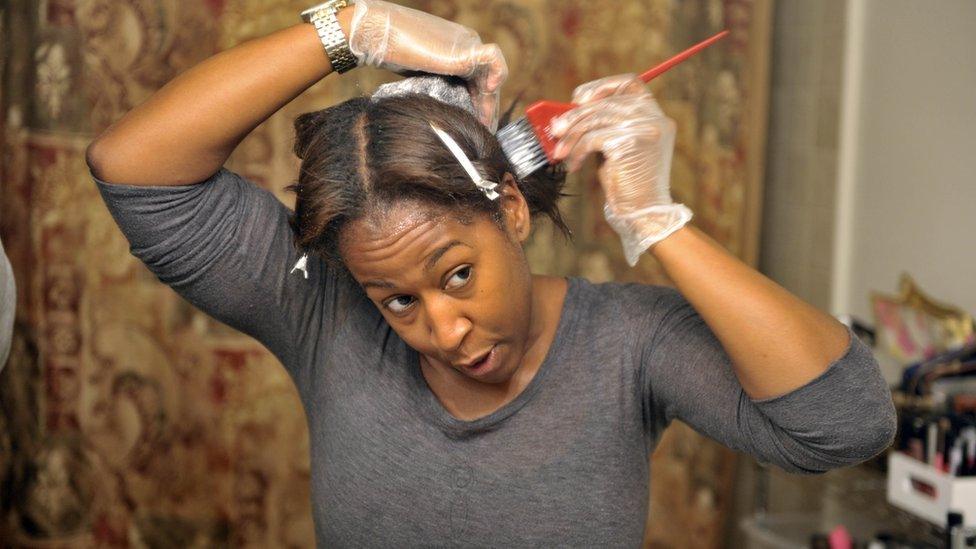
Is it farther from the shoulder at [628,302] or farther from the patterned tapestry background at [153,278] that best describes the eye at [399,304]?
the patterned tapestry background at [153,278]

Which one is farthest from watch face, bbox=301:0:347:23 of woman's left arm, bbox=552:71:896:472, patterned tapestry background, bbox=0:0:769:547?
patterned tapestry background, bbox=0:0:769:547

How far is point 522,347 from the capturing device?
3.46ft

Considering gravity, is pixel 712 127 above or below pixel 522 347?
below

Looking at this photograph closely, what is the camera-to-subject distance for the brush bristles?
102 cm

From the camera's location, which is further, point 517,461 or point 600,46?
point 600,46

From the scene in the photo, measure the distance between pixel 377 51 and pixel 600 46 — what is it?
1.15m

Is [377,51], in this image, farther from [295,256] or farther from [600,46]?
[600,46]

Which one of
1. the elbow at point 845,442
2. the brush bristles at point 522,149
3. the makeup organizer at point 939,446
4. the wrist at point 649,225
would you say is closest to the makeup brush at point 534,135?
the brush bristles at point 522,149

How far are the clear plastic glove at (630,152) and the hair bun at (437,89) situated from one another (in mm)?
117

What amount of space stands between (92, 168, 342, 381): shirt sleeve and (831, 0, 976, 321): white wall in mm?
1152

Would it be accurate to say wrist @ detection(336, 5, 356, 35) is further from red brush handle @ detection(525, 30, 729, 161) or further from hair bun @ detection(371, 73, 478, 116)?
red brush handle @ detection(525, 30, 729, 161)

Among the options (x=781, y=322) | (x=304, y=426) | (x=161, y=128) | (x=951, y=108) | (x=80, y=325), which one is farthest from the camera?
(x=304, y=426)

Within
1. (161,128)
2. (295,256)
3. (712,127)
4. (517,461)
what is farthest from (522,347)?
(712,127)

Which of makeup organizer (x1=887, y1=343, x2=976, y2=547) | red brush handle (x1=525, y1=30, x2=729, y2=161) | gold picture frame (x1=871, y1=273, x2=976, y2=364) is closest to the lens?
red brush handle (x1=525, y1=30, x2=729, y2=161)
